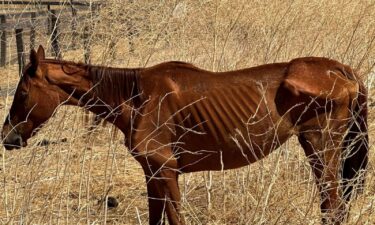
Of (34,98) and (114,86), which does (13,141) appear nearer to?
(34,98)

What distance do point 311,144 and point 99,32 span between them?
8.23ft

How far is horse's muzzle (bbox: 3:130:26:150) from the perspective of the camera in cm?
356

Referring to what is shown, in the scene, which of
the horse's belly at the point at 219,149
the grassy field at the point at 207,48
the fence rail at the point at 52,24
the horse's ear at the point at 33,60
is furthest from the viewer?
the fence rail at the point at 52,24

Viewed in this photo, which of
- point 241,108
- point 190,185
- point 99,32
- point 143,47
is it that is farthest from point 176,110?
point 143,47

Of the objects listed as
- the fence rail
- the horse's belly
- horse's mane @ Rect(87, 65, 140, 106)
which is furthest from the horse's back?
the fence rail

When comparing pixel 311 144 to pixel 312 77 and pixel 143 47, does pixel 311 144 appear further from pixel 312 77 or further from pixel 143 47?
pixel 143 47

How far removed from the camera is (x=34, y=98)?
139 inches

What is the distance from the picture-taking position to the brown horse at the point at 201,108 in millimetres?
3512

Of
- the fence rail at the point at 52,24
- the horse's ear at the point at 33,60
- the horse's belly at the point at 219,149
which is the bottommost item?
the horse's belly at the point at 219,149

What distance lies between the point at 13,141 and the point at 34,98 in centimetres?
29

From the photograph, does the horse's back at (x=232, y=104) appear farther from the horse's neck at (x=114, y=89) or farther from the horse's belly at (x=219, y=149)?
the horse's neck at (x=114, y=89)

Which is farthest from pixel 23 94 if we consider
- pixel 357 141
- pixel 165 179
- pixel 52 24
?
pixel 52 24

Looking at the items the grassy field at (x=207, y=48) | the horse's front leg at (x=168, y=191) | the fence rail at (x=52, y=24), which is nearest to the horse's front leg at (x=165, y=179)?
the horse's front leg at (x=168, y=191)

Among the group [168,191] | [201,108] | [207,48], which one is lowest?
[168,191]
